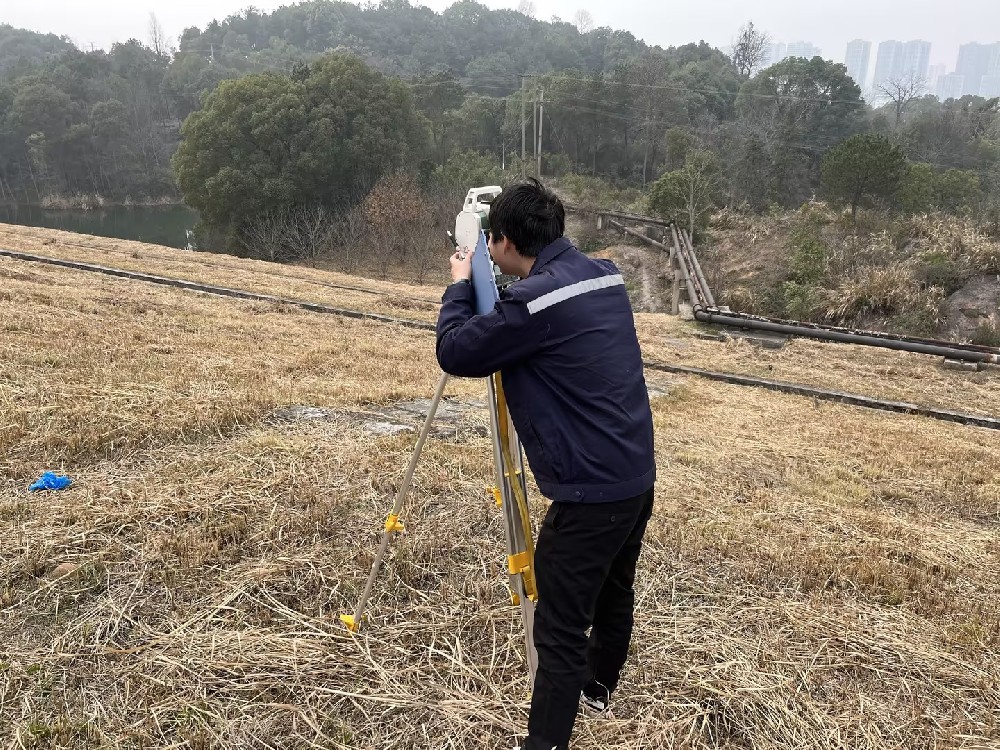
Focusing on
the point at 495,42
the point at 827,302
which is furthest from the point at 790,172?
the point at 495,42

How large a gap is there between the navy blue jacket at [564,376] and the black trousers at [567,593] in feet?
0.24

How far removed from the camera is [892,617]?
10.0ft

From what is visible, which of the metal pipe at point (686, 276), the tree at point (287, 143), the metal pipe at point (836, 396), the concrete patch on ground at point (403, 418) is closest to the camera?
the concrete patch on ground at point (403, 418)

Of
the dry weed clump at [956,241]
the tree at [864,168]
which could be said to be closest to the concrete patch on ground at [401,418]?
the dry weed clump at [956,241]

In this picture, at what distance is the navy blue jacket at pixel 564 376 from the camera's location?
1.89 m

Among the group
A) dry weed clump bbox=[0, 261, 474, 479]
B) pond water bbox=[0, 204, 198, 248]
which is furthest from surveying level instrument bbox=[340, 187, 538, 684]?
pond water bbox=[0, 204, 198, 248]

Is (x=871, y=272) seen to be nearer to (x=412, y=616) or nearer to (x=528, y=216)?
(x=412, y=616)

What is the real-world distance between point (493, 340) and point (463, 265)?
466 millimetres

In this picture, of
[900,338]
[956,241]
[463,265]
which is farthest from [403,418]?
[956,241]

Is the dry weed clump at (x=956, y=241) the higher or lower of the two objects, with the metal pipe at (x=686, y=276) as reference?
higher

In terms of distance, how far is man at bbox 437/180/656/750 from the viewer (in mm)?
1900

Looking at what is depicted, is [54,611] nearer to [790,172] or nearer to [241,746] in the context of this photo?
[241,746]

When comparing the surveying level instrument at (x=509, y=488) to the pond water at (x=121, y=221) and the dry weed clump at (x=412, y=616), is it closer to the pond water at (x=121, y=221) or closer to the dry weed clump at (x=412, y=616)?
the dry weed clump at (x=412, y=616)

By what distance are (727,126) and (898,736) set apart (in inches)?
1917
